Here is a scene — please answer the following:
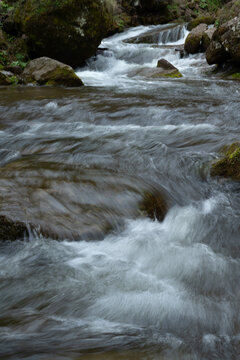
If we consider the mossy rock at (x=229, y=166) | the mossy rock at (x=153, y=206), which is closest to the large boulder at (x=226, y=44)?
the mossy rock at (x=229, y=166)

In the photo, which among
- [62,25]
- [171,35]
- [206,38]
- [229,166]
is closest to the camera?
[229,166]

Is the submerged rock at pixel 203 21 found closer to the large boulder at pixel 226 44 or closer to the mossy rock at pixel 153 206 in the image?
the large boulder at pixel 226 44

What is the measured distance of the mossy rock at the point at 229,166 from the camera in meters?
3.80

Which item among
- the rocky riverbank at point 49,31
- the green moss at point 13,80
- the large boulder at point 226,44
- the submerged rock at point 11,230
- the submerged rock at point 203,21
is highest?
the submerged rock at point 203,21

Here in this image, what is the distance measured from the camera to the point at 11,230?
2.89 metres

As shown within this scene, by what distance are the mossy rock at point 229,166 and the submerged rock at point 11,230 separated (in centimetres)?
238

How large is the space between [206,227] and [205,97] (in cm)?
505

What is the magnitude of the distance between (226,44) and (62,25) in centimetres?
546

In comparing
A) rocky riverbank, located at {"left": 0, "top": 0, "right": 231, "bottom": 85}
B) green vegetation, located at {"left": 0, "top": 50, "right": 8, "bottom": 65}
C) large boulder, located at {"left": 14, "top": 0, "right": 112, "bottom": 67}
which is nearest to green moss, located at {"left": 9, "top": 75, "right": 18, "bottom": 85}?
rocky riverbank, located at {"left": 0, "top": 0, "right": 231, "bottom": 85}

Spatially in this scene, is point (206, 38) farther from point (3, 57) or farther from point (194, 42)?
point (3, 57)

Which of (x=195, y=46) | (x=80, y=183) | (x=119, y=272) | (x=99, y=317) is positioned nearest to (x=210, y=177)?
(x=80, y=183)

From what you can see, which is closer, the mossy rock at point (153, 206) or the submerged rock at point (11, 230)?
the submerged rock at point (11, 230)

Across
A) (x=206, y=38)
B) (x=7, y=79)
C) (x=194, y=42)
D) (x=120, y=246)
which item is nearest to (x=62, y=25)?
(x=7, y=79)

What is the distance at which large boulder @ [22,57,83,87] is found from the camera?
941 centimetres
